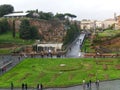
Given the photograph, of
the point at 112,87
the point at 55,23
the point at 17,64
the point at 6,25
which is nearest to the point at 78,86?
the point at 112,87

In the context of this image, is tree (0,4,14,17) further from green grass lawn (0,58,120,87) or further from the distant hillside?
green grass lawn (0,58,120,87)

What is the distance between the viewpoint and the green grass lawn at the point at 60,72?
2395 inches

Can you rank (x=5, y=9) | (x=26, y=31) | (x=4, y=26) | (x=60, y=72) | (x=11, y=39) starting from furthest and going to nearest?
(x=5, y=9) < (x=4, y=26) < (x=26, y=31) < (x=11, y=39) < (x=60, y=72)

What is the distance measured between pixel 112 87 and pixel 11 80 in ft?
56.4

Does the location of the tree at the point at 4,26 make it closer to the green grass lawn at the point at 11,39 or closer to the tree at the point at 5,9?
the green grass lawn at the point at 11,39

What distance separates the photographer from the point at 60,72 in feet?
221

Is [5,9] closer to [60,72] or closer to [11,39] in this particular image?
[11,39]

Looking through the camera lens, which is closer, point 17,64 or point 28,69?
point 28,69

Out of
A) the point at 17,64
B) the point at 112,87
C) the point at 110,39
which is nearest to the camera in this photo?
the point at 112,87

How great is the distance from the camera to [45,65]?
246 ft

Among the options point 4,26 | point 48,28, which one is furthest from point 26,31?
point 48,28

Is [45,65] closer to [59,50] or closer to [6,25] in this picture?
[59,50]

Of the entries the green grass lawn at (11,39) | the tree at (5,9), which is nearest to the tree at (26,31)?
the green grass lawn at (11,39)

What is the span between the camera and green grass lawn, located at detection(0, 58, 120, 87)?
200ft
